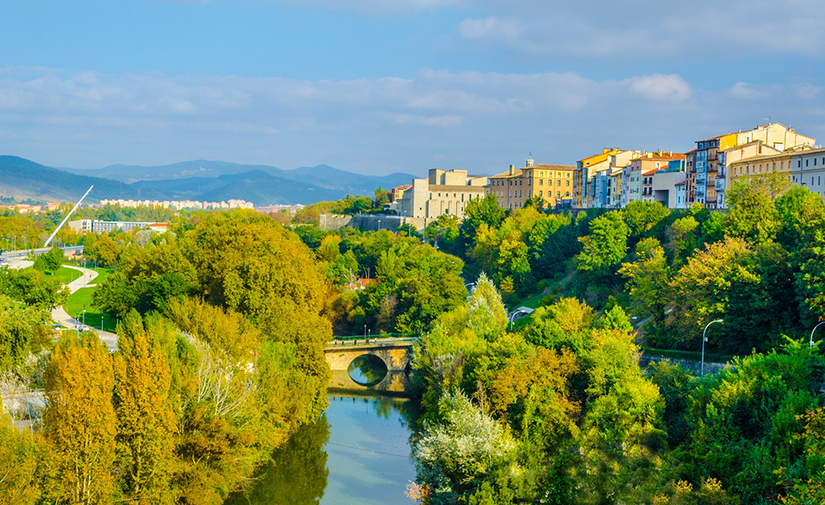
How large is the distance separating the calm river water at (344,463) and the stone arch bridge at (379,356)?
6.18 metres

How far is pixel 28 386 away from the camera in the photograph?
27.4m

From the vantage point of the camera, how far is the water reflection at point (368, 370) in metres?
50.9

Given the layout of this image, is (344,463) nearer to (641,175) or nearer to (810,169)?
(810,169)

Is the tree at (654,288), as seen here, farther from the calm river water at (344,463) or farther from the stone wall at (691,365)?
the calm river water at (344,463)


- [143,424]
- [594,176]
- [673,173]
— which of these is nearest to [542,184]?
[594,176]

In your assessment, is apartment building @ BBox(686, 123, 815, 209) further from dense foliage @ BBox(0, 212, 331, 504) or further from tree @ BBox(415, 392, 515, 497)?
tree @ BBox(415, 392, 515, 497)

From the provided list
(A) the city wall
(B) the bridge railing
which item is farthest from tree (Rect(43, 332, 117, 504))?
(A) the city wall

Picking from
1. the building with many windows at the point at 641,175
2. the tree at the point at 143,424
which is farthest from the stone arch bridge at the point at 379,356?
the building with many windows at the point at 641,175

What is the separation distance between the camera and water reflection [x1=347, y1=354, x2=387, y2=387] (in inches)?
2005

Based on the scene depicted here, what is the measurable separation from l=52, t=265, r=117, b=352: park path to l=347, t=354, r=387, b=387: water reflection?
15.9m

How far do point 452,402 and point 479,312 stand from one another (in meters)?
15.7

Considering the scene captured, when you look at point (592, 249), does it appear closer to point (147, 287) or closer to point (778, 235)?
point (778, 235)

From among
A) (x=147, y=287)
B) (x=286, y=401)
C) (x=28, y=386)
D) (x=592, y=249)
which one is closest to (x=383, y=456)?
(x=286, y=401)

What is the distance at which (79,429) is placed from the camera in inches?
842
